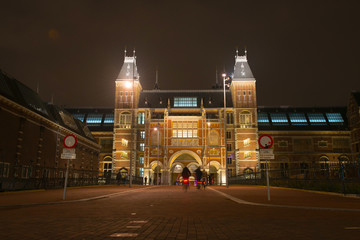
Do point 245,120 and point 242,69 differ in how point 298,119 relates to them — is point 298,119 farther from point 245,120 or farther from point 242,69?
point 242,69

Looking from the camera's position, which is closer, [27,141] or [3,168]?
[3,168]

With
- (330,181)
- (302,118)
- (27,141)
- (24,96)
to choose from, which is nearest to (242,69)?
(302,118)

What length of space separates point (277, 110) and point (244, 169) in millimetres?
16315

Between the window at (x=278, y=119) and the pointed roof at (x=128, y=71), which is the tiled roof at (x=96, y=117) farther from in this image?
the window at (x=278, y=119)

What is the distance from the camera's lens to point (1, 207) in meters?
9.01

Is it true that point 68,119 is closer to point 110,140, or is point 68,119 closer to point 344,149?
point 110,140

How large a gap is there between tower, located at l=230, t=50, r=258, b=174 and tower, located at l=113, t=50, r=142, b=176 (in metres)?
18.6

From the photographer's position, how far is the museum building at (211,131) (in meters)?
52.9

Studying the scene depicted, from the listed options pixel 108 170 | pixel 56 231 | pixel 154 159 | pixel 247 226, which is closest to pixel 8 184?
pixel 56 231

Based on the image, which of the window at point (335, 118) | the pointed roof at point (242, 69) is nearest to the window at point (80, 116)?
the pointed roof at point (242, 69)

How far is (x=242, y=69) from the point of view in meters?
59.0

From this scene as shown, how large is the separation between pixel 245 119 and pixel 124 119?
73.0ft

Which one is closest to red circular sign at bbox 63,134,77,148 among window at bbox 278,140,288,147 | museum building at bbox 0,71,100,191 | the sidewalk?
the sidewalk

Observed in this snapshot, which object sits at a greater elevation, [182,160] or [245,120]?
[245,120]
